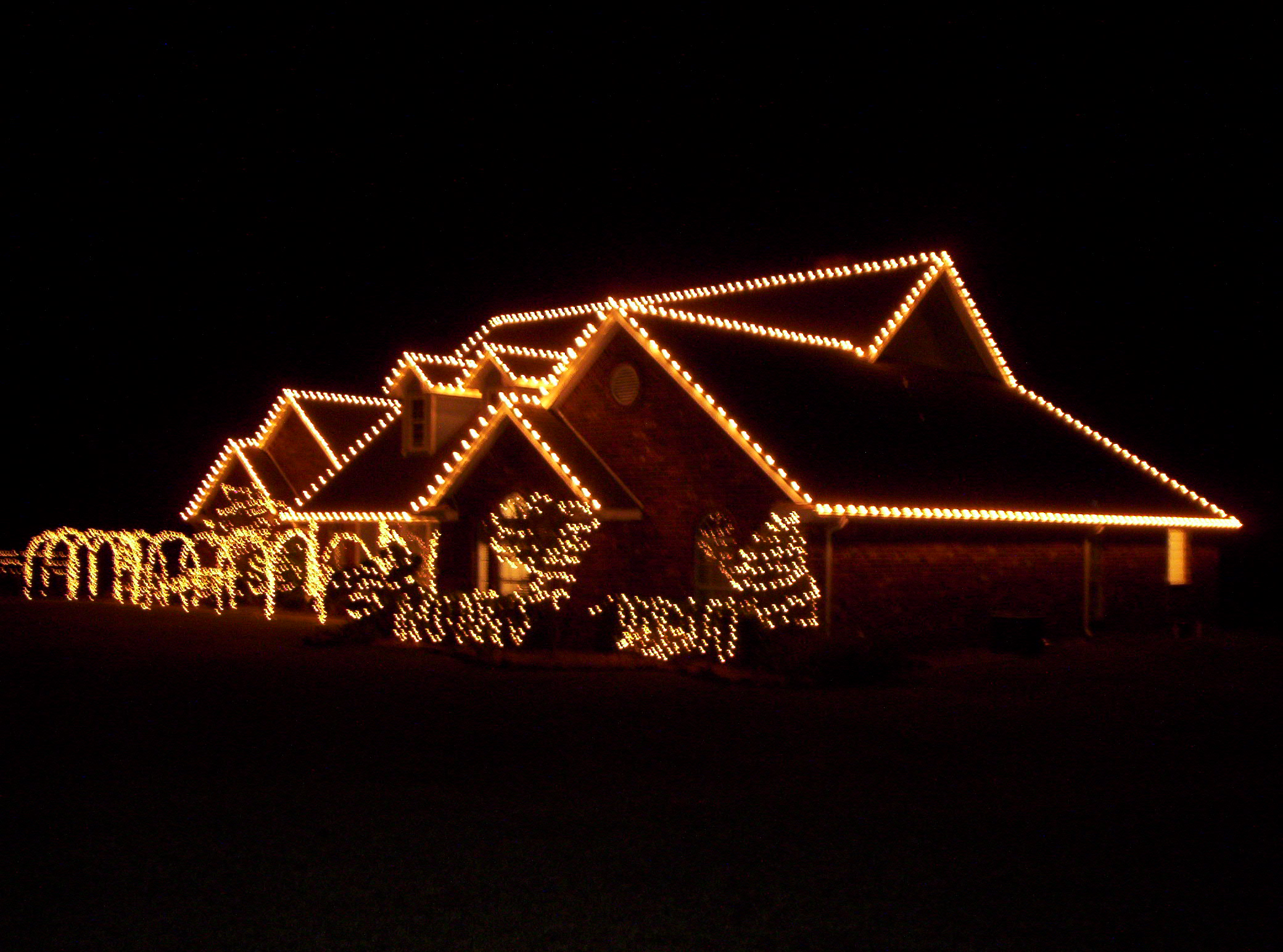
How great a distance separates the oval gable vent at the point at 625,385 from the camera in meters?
20.2

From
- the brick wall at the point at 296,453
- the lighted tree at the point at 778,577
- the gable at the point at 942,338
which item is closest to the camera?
the lighted tree at the point at 778,577

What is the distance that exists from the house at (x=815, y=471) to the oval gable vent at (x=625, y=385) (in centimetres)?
4

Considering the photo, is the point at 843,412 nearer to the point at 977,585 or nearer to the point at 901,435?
the point at 901,435

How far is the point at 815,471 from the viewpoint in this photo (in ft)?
58.2

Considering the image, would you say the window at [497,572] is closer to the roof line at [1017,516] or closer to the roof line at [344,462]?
the roof line at [1017,516]

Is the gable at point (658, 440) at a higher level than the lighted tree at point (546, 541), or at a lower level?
higher

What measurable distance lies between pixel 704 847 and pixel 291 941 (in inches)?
104

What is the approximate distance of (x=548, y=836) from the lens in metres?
8.07

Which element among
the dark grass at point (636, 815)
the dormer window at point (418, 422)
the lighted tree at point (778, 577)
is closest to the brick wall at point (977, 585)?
the lighted tree at point (778, 577)

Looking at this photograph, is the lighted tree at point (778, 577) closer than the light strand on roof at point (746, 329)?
Yes

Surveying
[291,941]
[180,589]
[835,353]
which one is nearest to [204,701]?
[291,941]

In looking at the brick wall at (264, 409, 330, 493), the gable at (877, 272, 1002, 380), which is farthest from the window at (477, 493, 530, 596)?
the brick wall at (264, 409, 330, 493)

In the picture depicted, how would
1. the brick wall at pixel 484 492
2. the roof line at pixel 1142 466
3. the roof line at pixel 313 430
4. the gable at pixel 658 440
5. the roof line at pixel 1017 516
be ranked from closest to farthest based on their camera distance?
the roof line at pixel 1017 516, the gable at pixel 658 440, the brick wall at pixel 484 492, the roof line at pixel 1142 466, the roof line at pixel 313 430

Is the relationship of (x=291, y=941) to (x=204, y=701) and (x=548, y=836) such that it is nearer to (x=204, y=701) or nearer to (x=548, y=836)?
(x=548, y=836)
